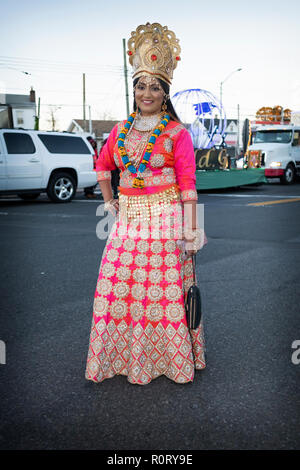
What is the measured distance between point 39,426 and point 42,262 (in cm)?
388

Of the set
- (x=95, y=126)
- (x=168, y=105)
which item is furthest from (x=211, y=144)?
(x=95, y=126)

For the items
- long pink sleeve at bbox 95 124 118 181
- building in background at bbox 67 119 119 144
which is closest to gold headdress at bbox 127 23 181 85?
long pink sleeve at bbox 95 124 118 181

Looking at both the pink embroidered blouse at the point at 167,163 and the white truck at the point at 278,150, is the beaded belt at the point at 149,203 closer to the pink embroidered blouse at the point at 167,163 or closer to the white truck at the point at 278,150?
the pink embroidered blouse at the point at 167,163

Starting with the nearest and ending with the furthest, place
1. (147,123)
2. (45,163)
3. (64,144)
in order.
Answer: (147,123)
(45,163)
(64,144)

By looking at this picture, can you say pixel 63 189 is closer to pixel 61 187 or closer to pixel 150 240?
pixel 61 187

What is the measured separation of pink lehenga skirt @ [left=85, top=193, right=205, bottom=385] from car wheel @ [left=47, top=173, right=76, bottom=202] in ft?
35.4

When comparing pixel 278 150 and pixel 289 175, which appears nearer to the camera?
pixel 278 150

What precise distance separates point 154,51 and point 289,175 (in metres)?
18.7

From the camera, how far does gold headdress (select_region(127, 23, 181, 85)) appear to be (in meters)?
2.68

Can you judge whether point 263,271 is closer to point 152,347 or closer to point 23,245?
point 152,347

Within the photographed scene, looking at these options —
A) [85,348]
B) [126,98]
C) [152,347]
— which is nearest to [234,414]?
[152,347]

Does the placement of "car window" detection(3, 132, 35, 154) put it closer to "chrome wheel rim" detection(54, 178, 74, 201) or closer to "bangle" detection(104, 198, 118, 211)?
"chrome wheel rim" detection(54, 178, 74, 201)

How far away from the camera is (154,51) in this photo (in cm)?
267
